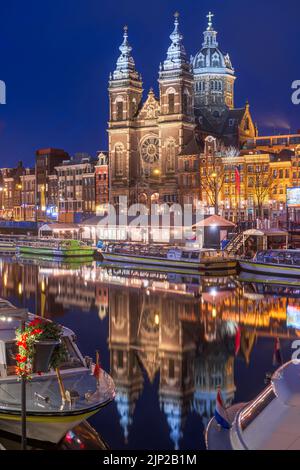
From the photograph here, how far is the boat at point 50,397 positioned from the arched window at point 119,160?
99.6 m

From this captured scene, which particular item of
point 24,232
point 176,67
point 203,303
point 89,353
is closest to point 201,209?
point 176,67

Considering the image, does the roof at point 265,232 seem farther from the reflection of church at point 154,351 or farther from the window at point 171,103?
the window at point 171,103

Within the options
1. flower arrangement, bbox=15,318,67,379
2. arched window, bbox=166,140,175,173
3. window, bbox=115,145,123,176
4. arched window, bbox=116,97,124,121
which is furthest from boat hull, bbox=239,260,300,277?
arched window, bbox=116,97,124,121

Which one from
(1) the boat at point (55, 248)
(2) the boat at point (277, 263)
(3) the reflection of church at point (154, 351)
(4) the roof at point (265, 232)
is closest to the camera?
(3) the reflection of church at point (154, 351)

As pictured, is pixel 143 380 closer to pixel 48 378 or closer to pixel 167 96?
pixel 48 378

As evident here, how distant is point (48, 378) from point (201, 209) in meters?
85.9

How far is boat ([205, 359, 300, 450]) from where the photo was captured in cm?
1235

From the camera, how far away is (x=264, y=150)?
4392 inches

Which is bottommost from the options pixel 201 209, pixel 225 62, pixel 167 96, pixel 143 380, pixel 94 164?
pixel 143 380

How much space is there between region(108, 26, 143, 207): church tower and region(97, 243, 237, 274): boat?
3821 centimetres

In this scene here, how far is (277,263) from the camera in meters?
58.5

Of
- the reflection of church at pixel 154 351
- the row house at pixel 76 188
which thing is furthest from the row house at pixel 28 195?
the reflection of church at pixel 154 351

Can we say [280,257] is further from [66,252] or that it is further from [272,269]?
[66,252]

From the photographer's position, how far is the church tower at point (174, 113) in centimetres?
11012
